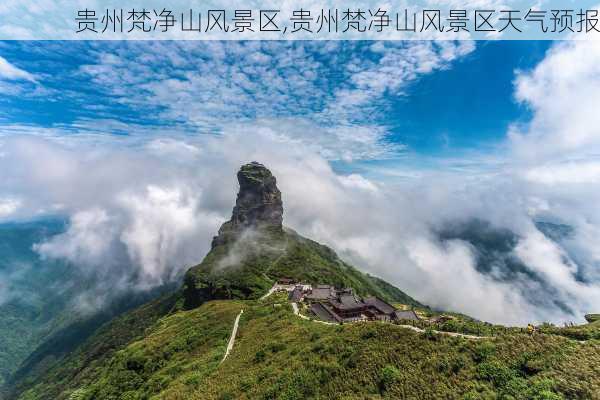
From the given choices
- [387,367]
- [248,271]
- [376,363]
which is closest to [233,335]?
[376,363]

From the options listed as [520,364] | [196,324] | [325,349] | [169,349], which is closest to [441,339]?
[520,364]

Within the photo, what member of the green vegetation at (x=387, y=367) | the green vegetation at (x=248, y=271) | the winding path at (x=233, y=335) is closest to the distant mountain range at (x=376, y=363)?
the green vegetation at (x=387, y=367)

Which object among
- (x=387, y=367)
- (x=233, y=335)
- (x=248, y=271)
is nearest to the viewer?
(x=387, y=367)

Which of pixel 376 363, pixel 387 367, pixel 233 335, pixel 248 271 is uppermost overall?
pixel 387 367

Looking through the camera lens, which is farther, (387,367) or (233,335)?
(233,335)

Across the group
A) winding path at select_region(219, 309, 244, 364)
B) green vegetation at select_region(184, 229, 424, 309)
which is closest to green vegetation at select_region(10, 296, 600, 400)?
winding path at select_region(219, 309, 244, 364)

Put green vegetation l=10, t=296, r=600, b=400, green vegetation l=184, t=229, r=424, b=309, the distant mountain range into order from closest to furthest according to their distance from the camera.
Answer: green vegetation l=10, t=296, r=600, b=400 → the distant mountain range → green vegetation l=184, t=229, r=424, b=309

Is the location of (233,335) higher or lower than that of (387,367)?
lower

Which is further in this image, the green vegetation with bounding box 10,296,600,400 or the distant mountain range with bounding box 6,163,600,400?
the distant mountain range with bounding box 6,163,600,400

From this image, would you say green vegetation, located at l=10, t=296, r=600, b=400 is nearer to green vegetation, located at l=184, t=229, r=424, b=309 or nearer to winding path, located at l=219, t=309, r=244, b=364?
winding path, located at l=219, t=309, r=244, b=364

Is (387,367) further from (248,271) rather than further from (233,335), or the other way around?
(248,271)

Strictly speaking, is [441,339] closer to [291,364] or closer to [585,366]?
[585,366]

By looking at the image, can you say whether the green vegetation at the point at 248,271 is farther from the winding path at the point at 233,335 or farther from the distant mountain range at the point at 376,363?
the distant mountain range at the point at 376,363
